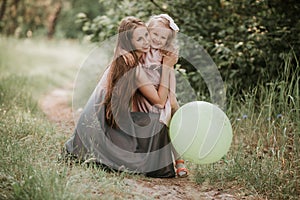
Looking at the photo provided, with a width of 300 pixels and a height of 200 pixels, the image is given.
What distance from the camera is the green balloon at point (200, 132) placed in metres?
3.52

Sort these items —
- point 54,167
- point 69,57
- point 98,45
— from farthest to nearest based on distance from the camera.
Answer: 1. point 69,57
2. point 98,45
3. point 54,167

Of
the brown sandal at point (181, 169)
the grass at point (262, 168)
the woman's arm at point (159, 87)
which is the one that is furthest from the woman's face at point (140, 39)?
the grass at point (262, 168)

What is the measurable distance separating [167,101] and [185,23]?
1.91 meters

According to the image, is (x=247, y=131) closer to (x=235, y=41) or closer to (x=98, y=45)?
(x=235, y=41)

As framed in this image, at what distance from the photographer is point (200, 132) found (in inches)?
138

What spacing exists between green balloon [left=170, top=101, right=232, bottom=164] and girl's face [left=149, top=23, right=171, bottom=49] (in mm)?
591

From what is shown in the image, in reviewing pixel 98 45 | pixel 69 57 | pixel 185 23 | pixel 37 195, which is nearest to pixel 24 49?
pixel 69 57

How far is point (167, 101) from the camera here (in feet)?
12.3

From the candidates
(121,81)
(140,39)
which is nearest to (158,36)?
(140,39)

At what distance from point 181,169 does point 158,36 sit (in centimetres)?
114

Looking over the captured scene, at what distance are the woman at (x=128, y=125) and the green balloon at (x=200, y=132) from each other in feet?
0.48

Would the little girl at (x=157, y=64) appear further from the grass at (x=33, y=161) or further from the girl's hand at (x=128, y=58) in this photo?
the grass at (x=33, y=161)

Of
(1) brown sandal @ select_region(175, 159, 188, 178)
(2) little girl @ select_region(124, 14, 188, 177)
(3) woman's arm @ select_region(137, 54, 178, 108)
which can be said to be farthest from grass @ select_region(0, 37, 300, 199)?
(3) woman's arm @ select_region(137, 54, 178, 108)

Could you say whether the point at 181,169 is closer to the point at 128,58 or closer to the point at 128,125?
the point at 128,125
